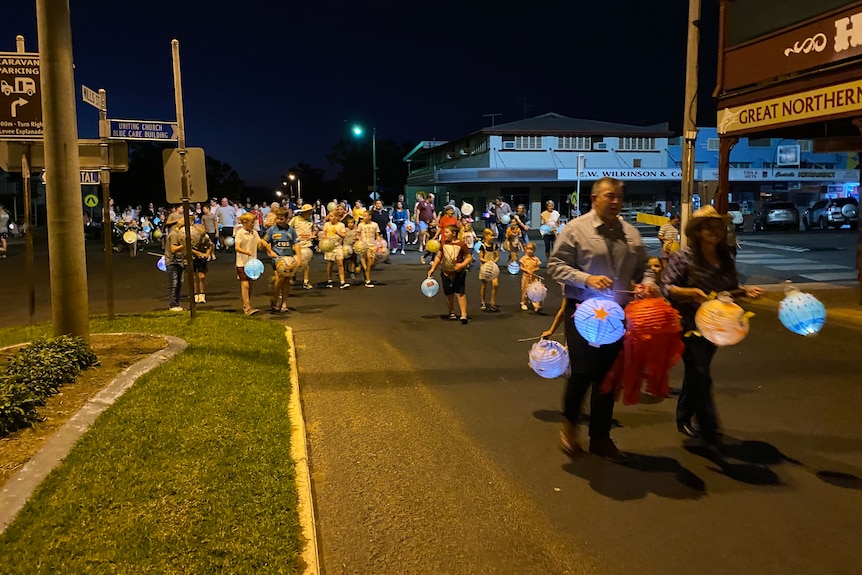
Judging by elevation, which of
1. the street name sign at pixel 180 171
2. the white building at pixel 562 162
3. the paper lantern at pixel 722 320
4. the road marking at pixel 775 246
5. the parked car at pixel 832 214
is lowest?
the road marking at pixel 775 246

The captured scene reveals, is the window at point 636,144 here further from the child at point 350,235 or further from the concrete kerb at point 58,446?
the concrete kerb at point 58,446

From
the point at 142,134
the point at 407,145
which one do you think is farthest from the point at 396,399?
the point at 407,145

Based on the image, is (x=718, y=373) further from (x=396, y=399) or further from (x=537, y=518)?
(x=537, y=518)

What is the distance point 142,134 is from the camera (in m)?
9.39

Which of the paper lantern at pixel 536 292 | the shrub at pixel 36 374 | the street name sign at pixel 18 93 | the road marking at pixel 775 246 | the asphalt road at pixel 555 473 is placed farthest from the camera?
the road marking at pixel 775 246

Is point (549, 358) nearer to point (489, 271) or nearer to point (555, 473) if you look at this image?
point (555, 473)

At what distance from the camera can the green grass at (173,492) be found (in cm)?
335

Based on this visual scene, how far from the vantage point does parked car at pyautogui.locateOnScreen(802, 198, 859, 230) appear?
3397 cm

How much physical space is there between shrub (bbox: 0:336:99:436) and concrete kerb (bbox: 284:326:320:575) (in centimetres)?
189

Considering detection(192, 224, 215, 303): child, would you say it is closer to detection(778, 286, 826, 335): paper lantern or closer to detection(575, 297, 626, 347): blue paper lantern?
detection(575, 297, 626, 347): blue paper lantern

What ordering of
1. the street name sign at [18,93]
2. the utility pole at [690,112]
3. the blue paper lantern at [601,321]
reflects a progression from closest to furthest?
the blue paper lantern at [601,321], the street name sign at [18,93], the utility pole at [690,112]

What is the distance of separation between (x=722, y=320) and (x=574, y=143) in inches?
1674

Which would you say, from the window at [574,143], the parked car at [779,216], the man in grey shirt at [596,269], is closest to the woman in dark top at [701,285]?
the man in grey shirt at [596,269]

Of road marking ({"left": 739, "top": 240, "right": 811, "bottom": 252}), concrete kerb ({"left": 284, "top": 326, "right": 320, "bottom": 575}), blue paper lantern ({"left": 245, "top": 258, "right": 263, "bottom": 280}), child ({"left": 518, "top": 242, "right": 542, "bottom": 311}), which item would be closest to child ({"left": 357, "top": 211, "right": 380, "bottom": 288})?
blue paper lantern ({"left": 245, "top": 258, "right": 263, "bottom": 280})
